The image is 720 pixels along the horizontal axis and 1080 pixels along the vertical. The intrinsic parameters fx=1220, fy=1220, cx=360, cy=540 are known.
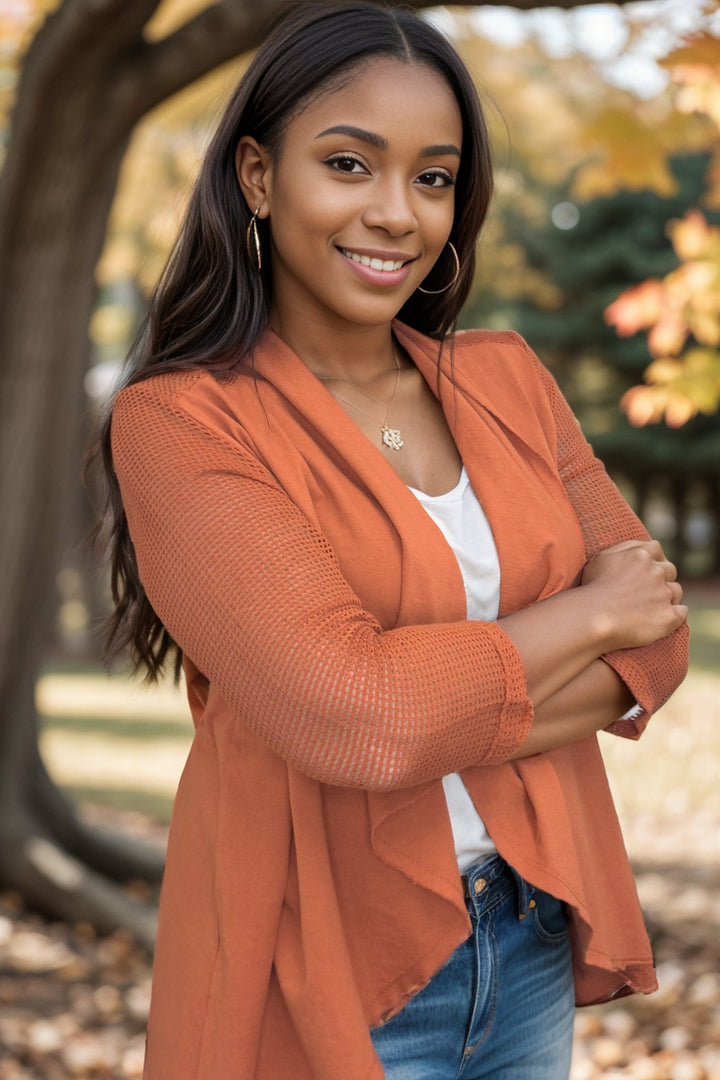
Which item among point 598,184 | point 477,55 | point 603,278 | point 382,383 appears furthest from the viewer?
point 603,278

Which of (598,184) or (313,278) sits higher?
(313,278)

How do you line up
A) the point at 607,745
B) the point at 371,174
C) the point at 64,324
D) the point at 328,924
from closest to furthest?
the point at 328,924 → the point at 371,174 → the point at 64,324 → the point at 607,745

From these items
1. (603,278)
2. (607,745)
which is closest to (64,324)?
(607,745)

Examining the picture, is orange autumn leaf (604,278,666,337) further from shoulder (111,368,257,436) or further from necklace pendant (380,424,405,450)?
shoulder (111,368,257,436)

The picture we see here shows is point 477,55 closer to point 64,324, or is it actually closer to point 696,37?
point 64,324

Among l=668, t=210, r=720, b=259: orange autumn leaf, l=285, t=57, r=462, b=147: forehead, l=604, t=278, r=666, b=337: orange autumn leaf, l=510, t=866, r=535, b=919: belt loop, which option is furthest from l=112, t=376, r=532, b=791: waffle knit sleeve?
l=604, t=278, r=666, b=337: orange autumn leaf

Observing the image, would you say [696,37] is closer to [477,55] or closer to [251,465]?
[251,465]

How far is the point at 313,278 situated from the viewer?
181 centimetres

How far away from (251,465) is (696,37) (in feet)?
7.41

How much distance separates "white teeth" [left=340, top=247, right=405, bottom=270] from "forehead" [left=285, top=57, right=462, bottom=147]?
163 millimetres

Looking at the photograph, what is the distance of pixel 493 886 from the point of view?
1.72m

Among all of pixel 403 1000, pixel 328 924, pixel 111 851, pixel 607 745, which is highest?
pixel 328 924

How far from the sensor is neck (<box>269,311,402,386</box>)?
1923 mm

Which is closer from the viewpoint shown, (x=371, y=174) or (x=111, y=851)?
(x=371, y=174)
